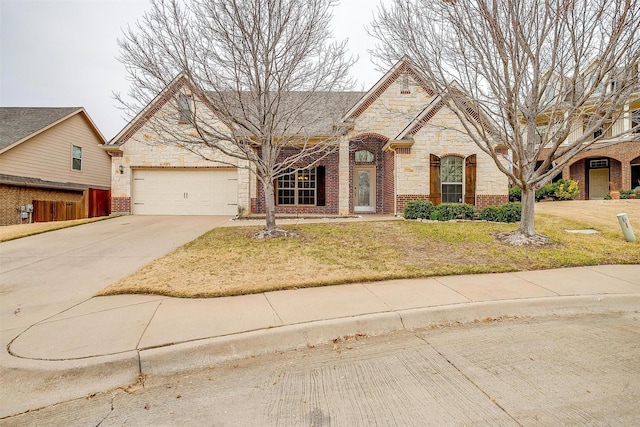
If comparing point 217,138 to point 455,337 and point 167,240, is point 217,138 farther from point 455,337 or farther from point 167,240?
point 455,337

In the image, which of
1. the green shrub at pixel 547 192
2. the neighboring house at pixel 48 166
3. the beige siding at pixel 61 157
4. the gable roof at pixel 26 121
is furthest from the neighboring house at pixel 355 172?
the green shrub at pixel 547 192

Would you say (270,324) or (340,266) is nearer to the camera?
(270,324)

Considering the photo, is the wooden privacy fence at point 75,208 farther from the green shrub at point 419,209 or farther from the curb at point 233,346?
the green shrub at point 419,209

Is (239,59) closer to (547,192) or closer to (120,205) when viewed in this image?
(120,205)

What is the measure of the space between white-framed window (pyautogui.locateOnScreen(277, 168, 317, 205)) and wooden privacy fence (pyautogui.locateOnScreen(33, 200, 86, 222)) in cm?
1137

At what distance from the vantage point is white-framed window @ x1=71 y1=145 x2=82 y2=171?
19.7 meters

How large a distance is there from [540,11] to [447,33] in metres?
1.89

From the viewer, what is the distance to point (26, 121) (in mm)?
17859

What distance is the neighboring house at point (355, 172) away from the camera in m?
14.3

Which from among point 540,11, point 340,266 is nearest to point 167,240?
point 340,266

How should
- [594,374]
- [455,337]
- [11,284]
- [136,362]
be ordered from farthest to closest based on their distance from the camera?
[11,284] < [455,337] < [136,362] < [594,374]

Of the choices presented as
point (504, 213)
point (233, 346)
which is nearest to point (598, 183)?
point (504, 213)

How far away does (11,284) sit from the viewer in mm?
5898

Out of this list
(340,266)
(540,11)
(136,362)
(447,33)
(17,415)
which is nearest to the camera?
(17,415)
